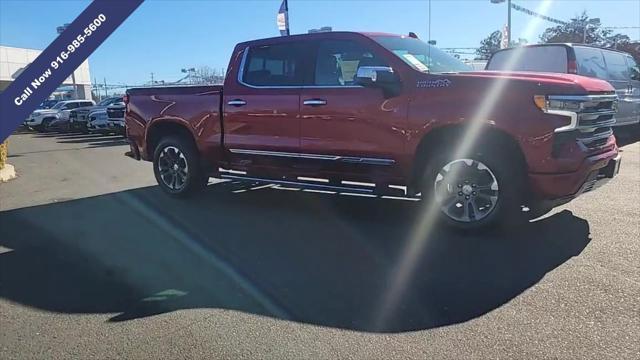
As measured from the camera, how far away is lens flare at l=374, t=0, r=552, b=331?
3.82 metres

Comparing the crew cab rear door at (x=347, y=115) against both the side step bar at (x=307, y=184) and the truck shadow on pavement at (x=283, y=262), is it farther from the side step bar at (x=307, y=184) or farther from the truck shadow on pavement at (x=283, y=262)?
the truck shadow on pavement at (x=283, y=262)

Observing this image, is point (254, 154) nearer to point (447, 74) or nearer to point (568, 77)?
point (447, 74)

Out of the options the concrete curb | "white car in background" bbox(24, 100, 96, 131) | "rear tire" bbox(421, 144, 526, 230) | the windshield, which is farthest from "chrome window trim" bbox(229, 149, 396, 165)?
"white car in background" bbox(24, 100, 96, 131)

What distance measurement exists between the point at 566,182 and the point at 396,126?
1723 mm

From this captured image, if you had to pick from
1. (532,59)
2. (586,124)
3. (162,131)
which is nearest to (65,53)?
(586,124)

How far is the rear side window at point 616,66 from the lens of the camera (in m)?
11.3

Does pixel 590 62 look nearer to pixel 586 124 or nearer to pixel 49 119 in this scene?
pixel 586 124

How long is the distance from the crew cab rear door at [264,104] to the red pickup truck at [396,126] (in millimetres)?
17

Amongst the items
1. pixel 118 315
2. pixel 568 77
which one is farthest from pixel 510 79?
pixel 118 315

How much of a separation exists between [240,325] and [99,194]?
573 centimetres

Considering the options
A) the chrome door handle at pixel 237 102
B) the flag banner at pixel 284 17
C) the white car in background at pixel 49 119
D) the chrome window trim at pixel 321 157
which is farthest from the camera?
the white car in background at pixel 49 119

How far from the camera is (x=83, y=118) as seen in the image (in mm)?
25766

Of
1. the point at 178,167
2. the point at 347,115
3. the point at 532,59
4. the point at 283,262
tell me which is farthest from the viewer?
the point at 532,59

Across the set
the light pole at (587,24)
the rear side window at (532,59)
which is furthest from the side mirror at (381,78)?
the light pole at (587,24)
